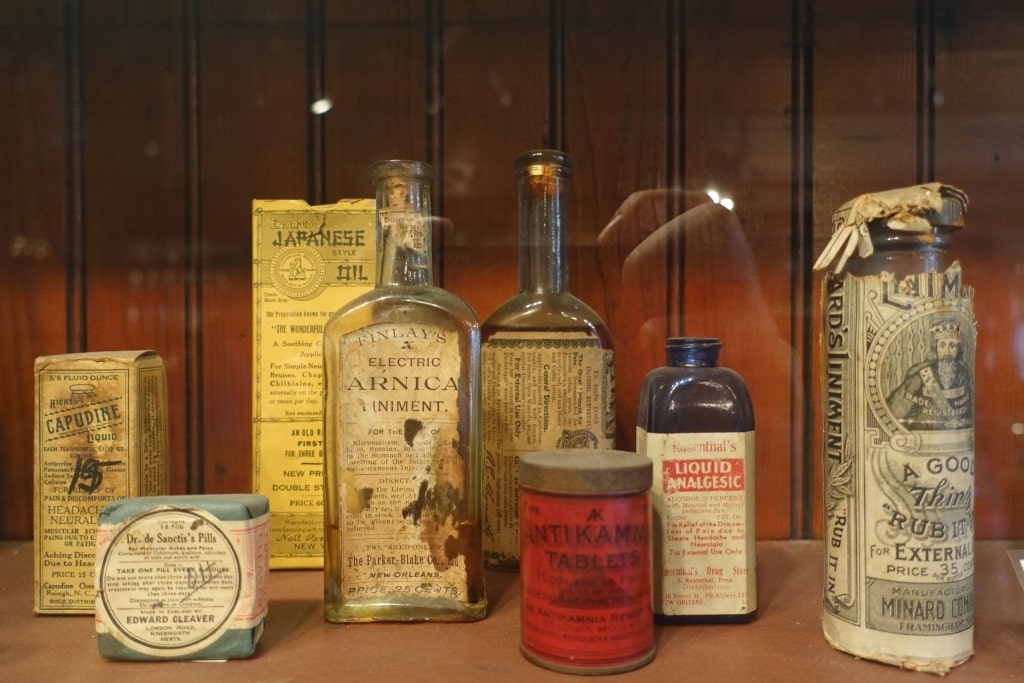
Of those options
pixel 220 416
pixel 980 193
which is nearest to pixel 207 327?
pixel 220 416

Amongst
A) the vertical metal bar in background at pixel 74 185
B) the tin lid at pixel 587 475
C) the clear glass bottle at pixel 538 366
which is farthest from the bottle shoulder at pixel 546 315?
the vertical metal bar in background at pixel 74 185

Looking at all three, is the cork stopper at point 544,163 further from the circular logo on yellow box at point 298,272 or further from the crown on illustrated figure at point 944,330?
the crown on illustrated figure at point 944,330

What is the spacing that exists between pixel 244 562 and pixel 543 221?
44 centimetres

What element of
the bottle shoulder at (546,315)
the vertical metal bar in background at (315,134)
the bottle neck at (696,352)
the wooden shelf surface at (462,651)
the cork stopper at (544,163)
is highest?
the vertical metal bar in background at (315,134)

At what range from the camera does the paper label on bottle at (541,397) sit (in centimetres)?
77

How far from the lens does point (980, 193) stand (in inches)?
32.9

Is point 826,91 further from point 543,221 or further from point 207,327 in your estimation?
point 207,327

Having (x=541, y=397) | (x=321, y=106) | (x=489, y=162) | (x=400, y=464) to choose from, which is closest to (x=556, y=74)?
(x=489, y=162)

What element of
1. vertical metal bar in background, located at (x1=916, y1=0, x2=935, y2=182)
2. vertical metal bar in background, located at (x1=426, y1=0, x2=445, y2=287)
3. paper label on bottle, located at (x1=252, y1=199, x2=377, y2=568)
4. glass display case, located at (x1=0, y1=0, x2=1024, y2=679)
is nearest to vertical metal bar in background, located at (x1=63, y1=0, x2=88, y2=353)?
glass display case, located at (x1=0, y1=0, x2=1024, y2=679)

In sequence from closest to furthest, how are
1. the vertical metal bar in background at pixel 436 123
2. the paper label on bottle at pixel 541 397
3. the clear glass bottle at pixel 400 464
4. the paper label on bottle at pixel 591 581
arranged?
the paper label on bottle at pixel 591 581
the clear glass bottle at pixel 400 464
the paper label on bottle at pixel 541 397
the vertical metal bar in background at pixel 436 123

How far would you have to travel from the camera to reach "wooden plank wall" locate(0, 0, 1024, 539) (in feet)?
2.78

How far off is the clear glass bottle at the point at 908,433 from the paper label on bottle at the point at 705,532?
0.27ft

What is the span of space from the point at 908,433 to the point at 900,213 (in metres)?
0.16

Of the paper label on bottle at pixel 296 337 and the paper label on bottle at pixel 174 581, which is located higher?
the paper label on bottle at pixel 296 337
